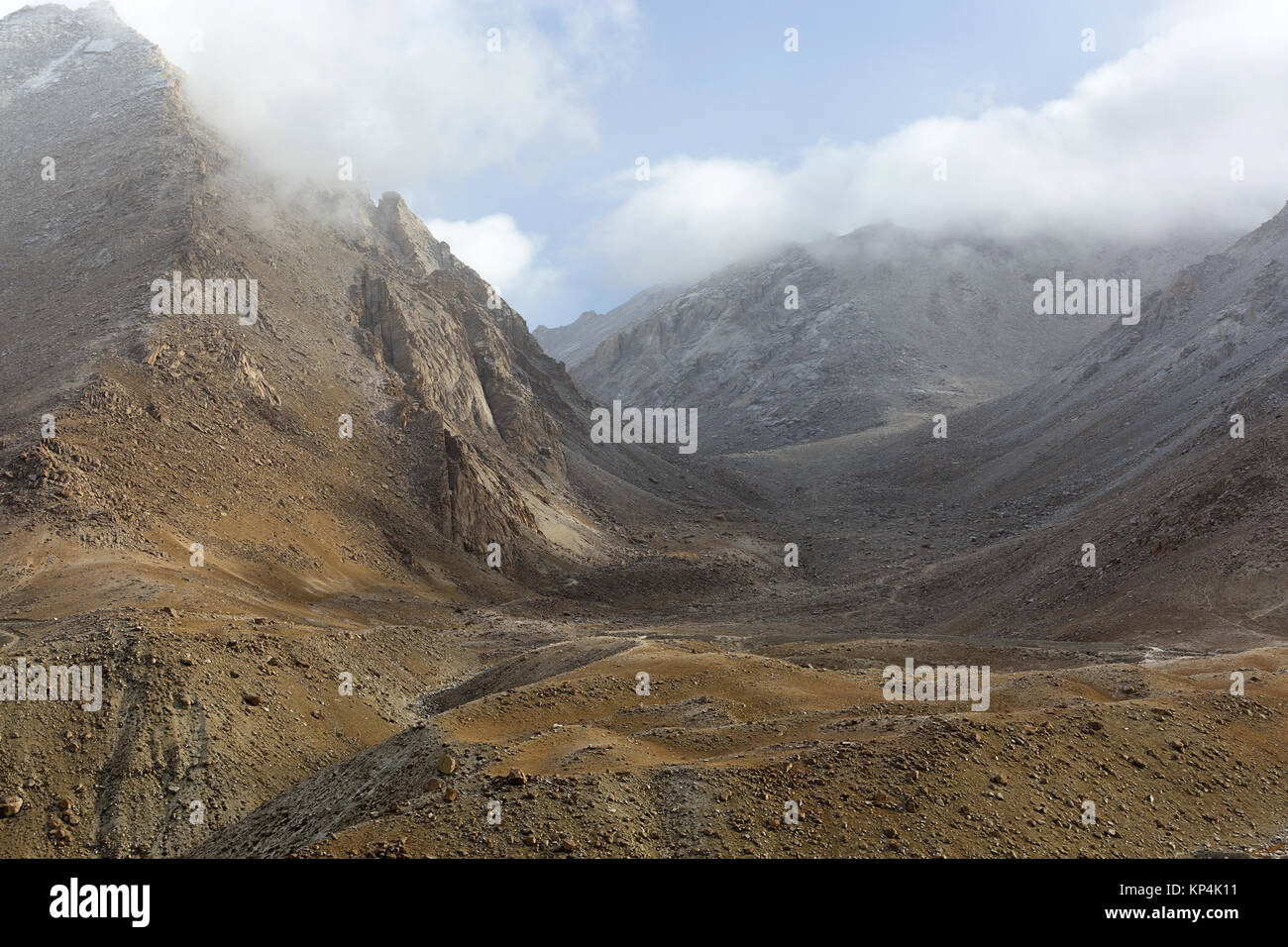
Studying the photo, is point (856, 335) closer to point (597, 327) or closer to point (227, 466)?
point (597, 327)

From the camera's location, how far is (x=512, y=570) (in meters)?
40.0

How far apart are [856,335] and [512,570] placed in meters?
88.3

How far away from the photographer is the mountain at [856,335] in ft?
345

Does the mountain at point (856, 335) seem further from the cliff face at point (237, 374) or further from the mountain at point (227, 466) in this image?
the cliff face at point (237, 374)

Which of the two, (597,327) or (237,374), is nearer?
(237,374)

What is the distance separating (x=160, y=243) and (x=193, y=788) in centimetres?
3398

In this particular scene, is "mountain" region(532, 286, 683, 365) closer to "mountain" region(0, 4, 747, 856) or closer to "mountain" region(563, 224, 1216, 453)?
"mountain" region(563, 224, 1216, 453)

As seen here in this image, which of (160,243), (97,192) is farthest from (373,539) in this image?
(97,192)

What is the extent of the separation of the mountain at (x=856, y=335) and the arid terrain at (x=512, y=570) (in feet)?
79.9

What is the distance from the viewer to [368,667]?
23094 millimetres

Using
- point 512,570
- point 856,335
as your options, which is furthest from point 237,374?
point 856,335

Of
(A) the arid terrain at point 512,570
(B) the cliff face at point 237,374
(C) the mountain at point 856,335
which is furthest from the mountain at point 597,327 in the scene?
(B) the cliff face at point 237,374

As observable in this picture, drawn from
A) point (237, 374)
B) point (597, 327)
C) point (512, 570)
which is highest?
point (597, 327)
